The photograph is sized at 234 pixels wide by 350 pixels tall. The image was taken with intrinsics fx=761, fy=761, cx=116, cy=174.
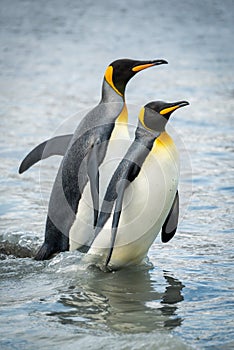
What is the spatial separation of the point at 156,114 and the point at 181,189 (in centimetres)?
197

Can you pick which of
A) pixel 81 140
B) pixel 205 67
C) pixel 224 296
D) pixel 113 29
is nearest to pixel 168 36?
pixel 113 29

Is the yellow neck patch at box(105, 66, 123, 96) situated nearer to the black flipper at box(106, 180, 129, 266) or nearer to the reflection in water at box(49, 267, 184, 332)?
the black flipper at box(106, 180, 129, 266)

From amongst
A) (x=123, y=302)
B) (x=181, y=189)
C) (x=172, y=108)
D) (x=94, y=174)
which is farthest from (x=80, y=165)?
(x=181, y=189)

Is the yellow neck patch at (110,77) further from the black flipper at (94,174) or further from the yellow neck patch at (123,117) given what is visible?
the black flipper at (94,174)

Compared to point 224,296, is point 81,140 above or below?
above

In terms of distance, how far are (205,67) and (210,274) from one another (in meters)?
7.91

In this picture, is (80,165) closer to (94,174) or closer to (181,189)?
(94,174)

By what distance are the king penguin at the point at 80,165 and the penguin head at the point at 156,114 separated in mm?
278

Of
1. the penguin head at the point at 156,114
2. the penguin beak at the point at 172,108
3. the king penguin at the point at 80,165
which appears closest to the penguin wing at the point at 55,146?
the king penguin at the point at 80,165

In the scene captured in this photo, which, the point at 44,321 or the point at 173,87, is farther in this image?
the point at 173,87

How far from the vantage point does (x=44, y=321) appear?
3.94 metres

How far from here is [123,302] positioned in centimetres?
427

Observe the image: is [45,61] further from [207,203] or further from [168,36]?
[207,203]

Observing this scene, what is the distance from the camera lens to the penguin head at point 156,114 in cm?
468
